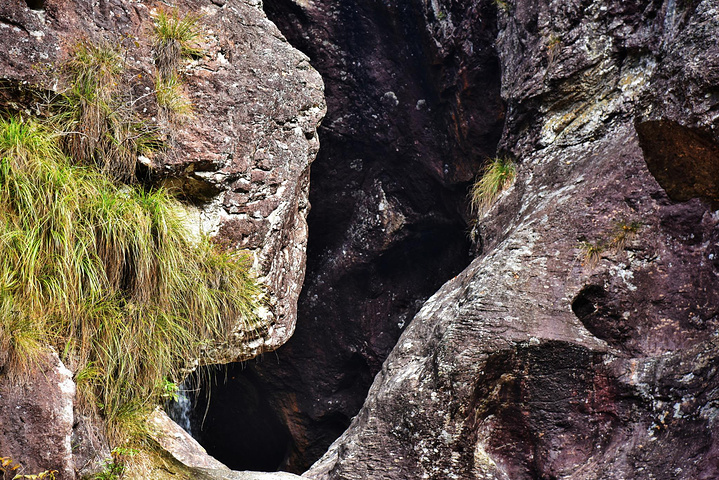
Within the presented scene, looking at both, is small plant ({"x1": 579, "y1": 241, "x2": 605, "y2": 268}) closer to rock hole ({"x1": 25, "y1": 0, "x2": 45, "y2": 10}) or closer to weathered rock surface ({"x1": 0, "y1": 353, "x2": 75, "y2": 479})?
weathered rock surface ({"x1": 0, "y1": 353, "x2": 75, "y2": 479})

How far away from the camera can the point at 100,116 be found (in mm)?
3672

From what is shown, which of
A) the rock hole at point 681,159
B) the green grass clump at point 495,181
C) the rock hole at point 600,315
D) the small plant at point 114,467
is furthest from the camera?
the green grass clump at point 495,181

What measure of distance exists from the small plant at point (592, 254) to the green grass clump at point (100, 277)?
97.4 inches

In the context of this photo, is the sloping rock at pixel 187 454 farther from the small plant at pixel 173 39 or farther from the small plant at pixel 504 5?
the small plant at pixel 504 5

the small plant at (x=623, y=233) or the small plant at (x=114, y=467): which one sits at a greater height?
the small plant at (x=623, y=233)

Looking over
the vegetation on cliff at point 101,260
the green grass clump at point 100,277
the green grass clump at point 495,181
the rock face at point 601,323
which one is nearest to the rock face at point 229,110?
the vegetation on cliff at point 101,260

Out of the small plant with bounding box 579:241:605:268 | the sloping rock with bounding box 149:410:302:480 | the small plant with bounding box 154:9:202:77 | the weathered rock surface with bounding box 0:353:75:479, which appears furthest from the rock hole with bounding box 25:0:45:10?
the small plant with bounding box 579:241:605:268

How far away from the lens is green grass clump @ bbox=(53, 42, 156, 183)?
3.60m

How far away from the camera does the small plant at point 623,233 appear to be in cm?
364

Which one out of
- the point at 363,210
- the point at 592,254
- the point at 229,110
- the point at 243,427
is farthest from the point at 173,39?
the point at 243,427

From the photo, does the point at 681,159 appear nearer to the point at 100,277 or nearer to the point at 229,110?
the point at 229,110

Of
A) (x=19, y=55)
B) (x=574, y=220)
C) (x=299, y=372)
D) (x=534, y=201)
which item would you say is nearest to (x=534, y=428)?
(x=574, y=220)

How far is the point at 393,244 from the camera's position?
7441 mm

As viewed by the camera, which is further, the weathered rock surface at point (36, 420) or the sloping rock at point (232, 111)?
the sloping rock at point (232, 111)
